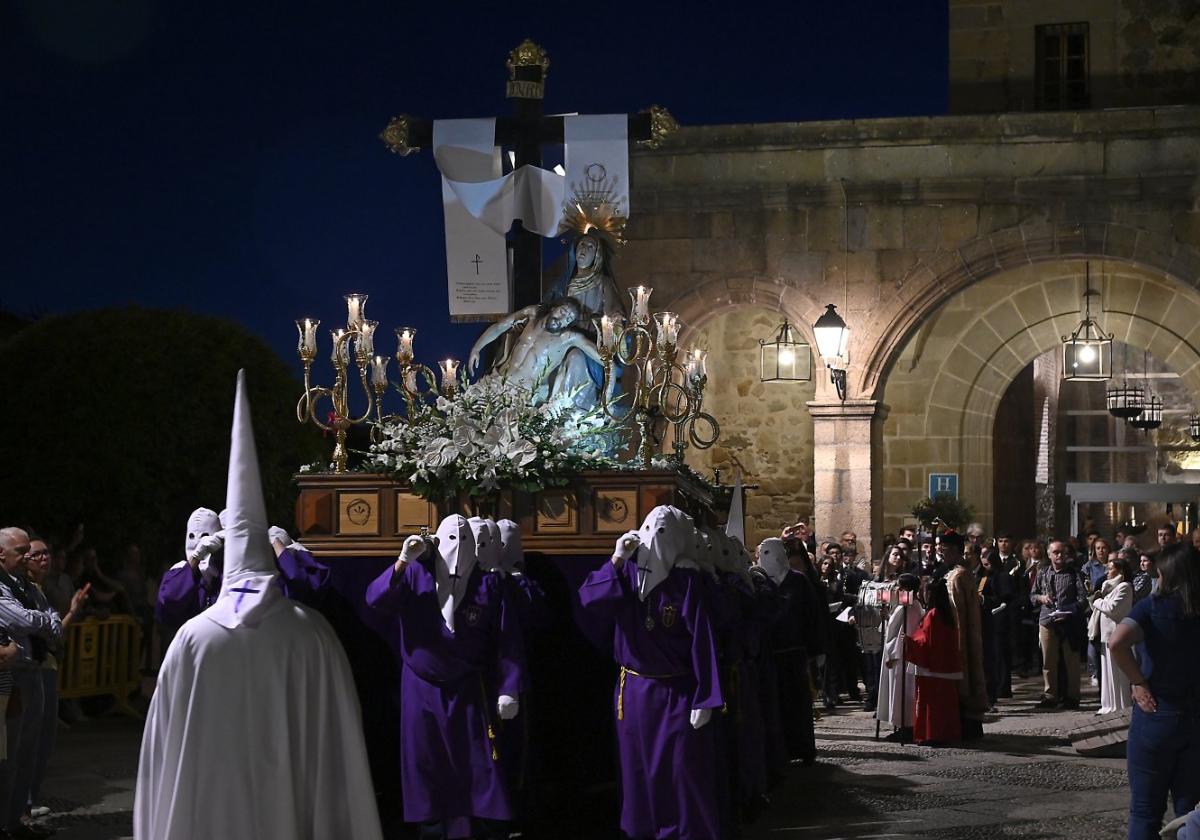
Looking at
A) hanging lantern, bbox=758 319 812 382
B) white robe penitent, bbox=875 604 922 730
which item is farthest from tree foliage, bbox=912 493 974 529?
white robe penitent, bbox=875 604 922 730

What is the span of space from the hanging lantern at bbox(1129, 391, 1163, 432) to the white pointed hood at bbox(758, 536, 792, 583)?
49.6 ft

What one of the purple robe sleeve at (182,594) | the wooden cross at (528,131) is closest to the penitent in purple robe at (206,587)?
the purple robe sleeve at (182,594)

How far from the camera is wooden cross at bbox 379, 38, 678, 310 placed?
12.1 meters

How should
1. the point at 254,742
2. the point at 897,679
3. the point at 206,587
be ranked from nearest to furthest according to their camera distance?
the point at 254,742, the point at 206,587, the point at 897,679

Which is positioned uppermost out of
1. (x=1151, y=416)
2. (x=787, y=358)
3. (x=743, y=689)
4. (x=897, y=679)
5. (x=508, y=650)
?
(x=787, y=358)

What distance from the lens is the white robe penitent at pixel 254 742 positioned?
5.70 m

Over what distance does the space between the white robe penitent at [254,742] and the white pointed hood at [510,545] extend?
10.1 feet

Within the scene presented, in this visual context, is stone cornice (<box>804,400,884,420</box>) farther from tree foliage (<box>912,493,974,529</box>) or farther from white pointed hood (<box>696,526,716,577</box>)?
white pointed hood (<box>696,526,716,577</box>)

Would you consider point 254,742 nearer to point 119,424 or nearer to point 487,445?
point 487,445

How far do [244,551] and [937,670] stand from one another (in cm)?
888

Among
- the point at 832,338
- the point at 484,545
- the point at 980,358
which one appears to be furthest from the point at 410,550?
the point at 980,358

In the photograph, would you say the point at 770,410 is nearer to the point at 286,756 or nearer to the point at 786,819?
the point at 786,819

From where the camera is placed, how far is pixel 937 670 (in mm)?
13625

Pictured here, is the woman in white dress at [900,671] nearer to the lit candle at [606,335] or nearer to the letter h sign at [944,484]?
the lit candle at [606,335]
